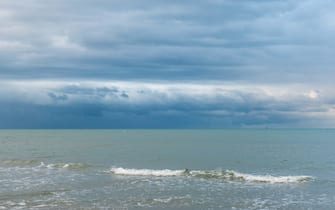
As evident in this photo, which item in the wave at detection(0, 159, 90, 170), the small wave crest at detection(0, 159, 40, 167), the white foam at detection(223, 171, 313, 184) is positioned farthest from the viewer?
the small wave crest at detection(0, 159, 40, 167)

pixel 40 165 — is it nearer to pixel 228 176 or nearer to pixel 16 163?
pixel 16 163

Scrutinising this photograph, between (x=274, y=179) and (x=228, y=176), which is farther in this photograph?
(x=228, y=176)

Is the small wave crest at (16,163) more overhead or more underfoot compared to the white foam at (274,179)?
more overhead

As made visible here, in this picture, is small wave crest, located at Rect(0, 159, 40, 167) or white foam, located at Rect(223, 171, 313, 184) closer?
white foam, located at Rect(223, 171, 313, 184)

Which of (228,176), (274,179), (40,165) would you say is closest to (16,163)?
(40,165)

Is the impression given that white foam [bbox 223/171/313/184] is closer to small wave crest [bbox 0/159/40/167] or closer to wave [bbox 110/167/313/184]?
wave [bbox 110/167/313/184]

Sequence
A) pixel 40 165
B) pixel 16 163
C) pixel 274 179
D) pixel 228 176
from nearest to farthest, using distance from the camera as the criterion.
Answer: pixel 274 179
pixel 228 176
pixel 40 165
pixel 16 163

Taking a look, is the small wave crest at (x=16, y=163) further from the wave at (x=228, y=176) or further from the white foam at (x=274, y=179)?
the white foam at (x=274, y=179)

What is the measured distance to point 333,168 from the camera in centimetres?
5734

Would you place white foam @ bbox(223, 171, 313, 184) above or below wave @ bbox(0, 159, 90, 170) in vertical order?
below

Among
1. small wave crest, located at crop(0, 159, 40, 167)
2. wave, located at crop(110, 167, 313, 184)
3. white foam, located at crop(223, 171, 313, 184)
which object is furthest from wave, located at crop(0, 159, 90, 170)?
white foam, located at crop(223, 171, 313, 184)

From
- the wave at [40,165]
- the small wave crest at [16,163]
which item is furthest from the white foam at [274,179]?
the small wave crest at [16,163]

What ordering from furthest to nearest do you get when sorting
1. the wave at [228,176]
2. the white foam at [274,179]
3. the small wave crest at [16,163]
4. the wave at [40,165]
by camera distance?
the small wave crest at [16,163]
the wave at [40,165]
the wave at [228,176]
the white foam at [274,179]

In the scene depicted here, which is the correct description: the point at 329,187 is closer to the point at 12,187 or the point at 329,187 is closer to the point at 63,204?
the point at 63,204
